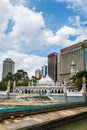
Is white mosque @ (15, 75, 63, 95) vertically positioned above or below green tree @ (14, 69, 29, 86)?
below

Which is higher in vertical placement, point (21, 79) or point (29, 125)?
point (21, 79)

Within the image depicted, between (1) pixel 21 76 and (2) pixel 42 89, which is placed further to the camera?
(1) pixel 21 76

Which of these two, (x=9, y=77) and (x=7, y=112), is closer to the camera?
(x=7, y=112)

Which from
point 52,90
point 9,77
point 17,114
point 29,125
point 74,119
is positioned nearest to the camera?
point 29,125

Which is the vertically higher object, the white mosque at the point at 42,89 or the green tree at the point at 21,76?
the green tree at the point at 21,76

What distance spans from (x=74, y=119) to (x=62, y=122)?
275 inches

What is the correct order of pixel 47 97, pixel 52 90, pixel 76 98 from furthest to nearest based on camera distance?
1. pixel 52 90
2. pixel 47 97
3. pixel 76 98

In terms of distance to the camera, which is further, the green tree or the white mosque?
the green tree

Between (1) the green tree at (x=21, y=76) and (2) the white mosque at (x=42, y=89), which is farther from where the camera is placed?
(1) the green tree at (x=21, y=76)

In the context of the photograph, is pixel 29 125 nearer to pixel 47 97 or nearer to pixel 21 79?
pixel 47 97

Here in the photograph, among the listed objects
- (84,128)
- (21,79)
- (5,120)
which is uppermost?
(21,79)

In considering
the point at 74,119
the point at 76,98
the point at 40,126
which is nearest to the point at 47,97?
the point at 76,98

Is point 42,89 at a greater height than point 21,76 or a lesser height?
lesser

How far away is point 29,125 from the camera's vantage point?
102 feet
